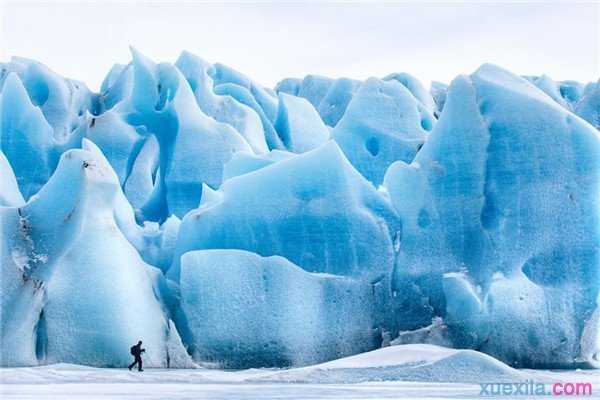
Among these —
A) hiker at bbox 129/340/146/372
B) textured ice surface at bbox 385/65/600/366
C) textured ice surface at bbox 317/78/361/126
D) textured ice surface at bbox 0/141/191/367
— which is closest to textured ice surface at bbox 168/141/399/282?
textured ice surface at bbox 385/65/600/366

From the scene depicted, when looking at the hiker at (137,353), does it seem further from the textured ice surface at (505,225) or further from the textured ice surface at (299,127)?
the textured ice surface at (299,127)

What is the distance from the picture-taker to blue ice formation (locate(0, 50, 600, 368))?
1008 cm

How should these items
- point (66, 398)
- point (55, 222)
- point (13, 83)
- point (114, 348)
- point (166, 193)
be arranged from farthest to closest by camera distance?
point (13, 83), point (166, 193), point (55, 222), point (114, 348), point (66, 398)

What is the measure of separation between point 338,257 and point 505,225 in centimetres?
186

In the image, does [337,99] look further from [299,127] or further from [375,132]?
[375,132]

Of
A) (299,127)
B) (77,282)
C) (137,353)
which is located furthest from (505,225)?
(299,127)

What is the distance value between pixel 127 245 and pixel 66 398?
11.8ft

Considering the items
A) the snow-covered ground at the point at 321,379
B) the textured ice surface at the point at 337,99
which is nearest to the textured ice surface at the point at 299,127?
the textured ice surface at the point at 337,99

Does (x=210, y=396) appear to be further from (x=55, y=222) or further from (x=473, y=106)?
(x=473, y=106)

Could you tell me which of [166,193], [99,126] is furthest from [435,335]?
[99,126]

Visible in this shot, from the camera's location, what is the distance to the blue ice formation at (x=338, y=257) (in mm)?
10078

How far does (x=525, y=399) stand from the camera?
24.5 ft

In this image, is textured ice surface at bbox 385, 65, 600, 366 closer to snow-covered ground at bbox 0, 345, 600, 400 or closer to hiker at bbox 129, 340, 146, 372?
snow-covered ground at bbox 0, 345, 600, 400

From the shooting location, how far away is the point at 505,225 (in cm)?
1062
